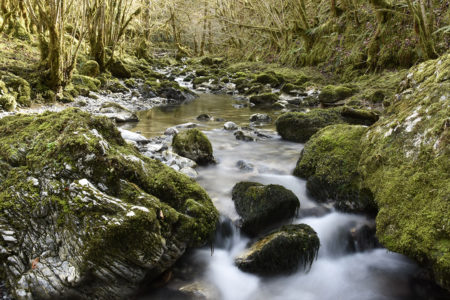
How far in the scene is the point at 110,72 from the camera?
1333cm

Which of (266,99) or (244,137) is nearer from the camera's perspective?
(244,137)

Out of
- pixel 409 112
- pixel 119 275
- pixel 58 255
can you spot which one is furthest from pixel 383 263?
pixel 58 255

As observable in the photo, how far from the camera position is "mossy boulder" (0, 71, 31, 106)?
6723 millimetres

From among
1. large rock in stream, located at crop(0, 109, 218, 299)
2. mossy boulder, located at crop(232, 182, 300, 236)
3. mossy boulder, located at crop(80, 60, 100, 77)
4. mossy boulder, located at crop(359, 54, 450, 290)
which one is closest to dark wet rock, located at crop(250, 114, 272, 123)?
mossy boulder, located at crop(359, 54, 450, 290)

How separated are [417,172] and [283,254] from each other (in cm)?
130

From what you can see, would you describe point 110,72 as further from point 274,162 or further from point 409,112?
point 409,112

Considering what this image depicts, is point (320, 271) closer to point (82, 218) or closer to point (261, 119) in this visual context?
point (82, 218)

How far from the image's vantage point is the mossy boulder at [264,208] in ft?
9.56

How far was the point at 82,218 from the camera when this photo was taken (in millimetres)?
2031

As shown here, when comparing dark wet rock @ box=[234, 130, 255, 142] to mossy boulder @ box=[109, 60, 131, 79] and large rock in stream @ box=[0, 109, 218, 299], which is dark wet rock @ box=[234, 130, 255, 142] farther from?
mossy boulder @ box=[109, 60, 131, 79]

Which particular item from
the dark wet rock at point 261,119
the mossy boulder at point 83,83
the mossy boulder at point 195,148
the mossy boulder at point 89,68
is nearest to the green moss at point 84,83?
the mossy boulder at point 83,83

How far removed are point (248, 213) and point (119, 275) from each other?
1.39 meters

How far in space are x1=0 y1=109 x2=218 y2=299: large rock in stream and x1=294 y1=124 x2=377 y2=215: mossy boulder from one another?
1.50 meters

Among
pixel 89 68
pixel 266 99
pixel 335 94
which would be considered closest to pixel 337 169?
pixel 335 94
